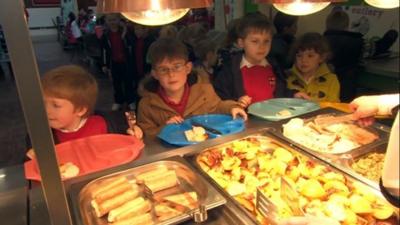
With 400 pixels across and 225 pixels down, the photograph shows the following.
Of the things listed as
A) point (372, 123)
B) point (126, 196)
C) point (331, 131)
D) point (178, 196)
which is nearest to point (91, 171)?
point (126, 196)

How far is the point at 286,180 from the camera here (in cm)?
86

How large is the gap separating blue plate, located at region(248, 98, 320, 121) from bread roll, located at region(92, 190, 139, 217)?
0.76 metres

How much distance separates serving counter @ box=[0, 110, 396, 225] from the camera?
829mm

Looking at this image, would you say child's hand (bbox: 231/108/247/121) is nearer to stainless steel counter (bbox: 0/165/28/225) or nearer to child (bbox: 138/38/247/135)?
child (bbox: 138/38/247/135)

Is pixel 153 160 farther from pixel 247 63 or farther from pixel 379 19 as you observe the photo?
pixel 379 19

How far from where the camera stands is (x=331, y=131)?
1.33 m

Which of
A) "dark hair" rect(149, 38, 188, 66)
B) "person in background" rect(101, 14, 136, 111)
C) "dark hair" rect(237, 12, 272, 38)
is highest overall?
"dark hair" rect(237, 12, 272, 38)

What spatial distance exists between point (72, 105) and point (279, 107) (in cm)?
99

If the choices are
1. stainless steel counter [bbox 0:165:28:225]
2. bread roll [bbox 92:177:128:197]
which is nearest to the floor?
stainless steel counter [bbox 0:165:28:225]

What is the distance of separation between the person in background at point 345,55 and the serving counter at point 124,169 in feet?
6.57

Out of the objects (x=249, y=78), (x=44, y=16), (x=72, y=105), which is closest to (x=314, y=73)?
(x=249, y=78)

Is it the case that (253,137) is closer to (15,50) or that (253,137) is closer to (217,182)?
(217,182)

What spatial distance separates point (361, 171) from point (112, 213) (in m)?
0.81

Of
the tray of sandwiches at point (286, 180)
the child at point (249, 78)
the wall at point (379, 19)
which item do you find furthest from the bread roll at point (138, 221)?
the wall at point (379, 19)
